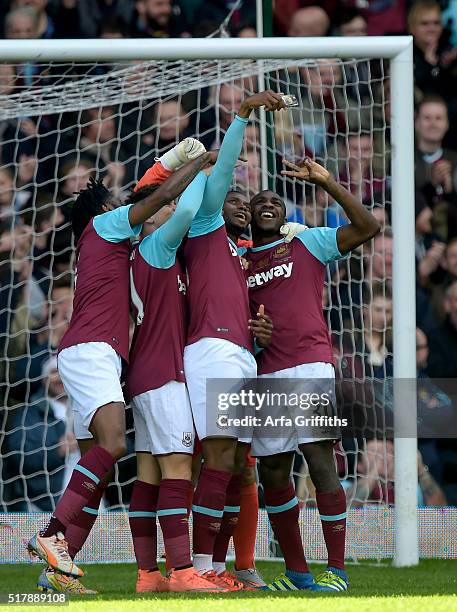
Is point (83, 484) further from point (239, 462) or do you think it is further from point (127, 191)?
point (127, 191)

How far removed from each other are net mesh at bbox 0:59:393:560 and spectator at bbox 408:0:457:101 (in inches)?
33.0

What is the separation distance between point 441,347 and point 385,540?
149 cm

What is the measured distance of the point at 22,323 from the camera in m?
7.77

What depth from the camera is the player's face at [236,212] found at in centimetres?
573

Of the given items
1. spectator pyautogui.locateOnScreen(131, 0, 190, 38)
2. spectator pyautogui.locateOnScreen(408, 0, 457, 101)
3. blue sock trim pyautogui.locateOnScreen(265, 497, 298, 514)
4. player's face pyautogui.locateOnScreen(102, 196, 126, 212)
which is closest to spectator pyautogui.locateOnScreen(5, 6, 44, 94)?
spectator pyautogui.locateOnScreen(131, 0, 190, 38)

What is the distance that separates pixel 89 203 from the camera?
5820 mm

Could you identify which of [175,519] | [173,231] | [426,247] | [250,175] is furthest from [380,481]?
[173,231]

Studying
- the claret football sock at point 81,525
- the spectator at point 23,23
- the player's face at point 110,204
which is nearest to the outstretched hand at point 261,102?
the player's face at point 110,204

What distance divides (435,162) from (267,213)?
3030 millimetres

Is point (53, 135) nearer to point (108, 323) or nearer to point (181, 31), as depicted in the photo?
point (181, 31)

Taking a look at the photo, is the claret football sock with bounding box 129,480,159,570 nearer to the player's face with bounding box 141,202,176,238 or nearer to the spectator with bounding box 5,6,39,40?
the player's face with bounding box 141,202,176,238

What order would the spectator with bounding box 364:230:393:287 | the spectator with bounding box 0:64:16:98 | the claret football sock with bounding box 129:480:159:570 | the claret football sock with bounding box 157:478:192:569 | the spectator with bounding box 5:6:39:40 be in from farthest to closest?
the spectator with bounding box 5:6:39:40 < the spectator with bounding box 364:230:393:287 < the spectator with bounding box 0:64:16:98 < the claret football sock with bounding box 129:480:159:570 < the claret football sock with bounding box 157:478:192:569

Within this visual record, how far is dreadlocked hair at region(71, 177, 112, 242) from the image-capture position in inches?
229

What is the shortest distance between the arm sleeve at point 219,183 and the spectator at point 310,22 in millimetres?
3704
